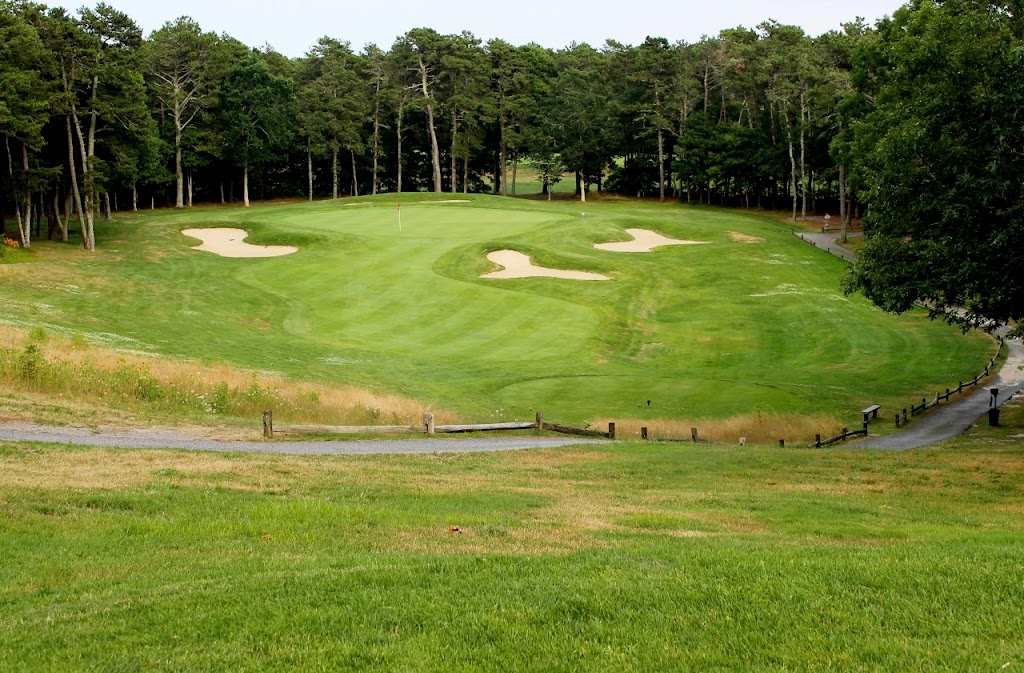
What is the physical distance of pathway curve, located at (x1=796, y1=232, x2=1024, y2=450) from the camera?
94.0ft

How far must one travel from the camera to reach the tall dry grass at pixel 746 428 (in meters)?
28.9

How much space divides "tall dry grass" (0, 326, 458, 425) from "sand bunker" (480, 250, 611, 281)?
2423 cm

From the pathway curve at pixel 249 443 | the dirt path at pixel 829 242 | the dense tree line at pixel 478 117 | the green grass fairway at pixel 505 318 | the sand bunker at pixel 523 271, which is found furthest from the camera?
the dense tree line at pixel 478 117

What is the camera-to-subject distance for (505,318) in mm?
44750

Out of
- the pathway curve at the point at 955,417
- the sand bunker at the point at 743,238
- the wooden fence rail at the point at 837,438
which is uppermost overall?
the sand bunker at the point at 743,238

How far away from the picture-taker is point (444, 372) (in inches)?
1396

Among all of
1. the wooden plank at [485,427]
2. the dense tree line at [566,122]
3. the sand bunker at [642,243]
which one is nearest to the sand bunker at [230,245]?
the dense tree line at [566,122]

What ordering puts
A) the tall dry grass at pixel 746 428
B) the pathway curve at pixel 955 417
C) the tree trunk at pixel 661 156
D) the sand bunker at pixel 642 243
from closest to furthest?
the pathway curve at pixel 955 417 < the tall dry grass at pixel 746 428 < the sand bunker at pixel 642 243 < the tree trunk at pixel 661 156

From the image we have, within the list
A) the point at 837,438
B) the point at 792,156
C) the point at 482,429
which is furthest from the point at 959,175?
the point at 792,156

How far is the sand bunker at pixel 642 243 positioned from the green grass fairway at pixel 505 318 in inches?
47.1

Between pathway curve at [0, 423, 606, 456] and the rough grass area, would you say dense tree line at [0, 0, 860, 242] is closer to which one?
pathway curve at [0, 423, 606, 456]

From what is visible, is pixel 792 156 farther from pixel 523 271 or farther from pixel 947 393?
pixel 947 393

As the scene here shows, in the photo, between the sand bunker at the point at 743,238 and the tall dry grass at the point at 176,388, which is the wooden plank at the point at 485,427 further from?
the sand bunker at the point at 743,238

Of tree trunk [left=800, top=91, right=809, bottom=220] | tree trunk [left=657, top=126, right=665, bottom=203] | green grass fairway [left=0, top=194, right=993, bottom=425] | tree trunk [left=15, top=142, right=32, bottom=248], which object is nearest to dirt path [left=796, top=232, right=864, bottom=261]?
green grass fairway [left=0, top=194, right=993, bottom=425]
